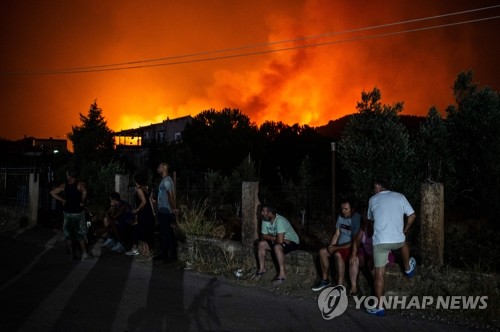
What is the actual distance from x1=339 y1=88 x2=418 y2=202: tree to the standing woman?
4183 mm

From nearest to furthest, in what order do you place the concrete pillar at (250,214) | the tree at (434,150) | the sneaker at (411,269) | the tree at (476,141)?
1. the sneaker at (411,269)
2. the concrete pillar at (250,214)
3. the tree at (476,141)
4. the tree at (434,150)

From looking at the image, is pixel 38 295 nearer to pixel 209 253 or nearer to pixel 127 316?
pixel 127 316

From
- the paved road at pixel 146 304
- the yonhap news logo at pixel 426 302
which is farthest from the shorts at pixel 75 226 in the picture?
the yonhap news logo at pixel 426 302

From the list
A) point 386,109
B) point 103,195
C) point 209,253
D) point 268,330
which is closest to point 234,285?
point 209,253

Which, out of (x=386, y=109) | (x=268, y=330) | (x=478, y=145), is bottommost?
(x=268, y=330)

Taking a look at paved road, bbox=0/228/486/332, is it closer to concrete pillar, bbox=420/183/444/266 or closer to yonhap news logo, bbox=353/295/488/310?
yonhap news logo, bbox=353/295/488/310

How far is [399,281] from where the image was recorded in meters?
6.74

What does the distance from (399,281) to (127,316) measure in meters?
3.57

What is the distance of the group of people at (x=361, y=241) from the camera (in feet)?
20.5

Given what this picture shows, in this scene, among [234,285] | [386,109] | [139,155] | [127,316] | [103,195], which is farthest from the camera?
[139,155]

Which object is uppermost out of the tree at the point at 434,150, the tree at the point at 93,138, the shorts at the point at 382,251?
the tree at the point at 93,138

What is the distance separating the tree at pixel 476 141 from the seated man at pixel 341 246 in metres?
3.42

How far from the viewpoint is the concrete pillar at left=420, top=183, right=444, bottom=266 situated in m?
6.68

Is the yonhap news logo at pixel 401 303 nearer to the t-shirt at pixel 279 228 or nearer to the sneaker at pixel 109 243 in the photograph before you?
the t-shirt at pixel 279 228
